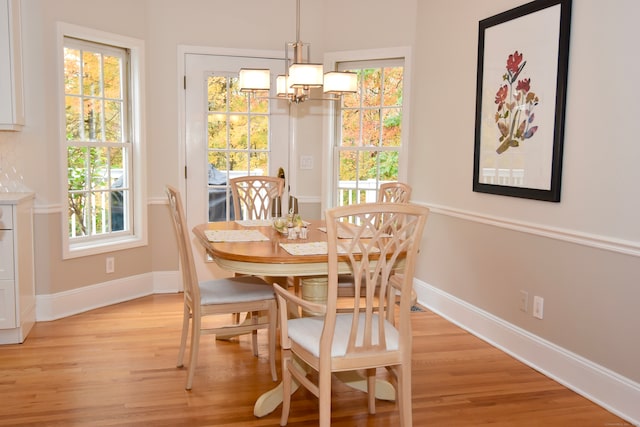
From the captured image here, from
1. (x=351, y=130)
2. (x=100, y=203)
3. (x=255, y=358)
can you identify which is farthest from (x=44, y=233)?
(x=351, y=130)

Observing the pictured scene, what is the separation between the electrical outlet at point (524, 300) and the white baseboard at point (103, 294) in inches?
114

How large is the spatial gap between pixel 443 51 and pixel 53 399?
11.5 ft

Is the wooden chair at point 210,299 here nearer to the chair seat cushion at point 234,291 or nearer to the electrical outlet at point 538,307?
the chair seat cushion at point 234,291

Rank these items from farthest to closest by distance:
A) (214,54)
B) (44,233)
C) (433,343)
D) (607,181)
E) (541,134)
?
(214,54)
(44,233)
(433,343)
(541,134)
(607,181)

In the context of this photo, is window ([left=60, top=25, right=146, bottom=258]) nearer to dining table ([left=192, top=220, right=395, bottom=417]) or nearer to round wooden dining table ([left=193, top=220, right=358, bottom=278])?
dining table ([left=192, top=220, right=395, bottom=417])

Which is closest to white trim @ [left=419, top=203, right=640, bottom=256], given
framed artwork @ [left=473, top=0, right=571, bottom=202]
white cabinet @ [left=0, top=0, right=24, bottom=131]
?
framed artwork @ [left=473, top=0, right=571, bottom=202]

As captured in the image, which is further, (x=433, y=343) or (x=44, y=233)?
(x=44, y=233)

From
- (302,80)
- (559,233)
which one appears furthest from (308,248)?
(559,233)

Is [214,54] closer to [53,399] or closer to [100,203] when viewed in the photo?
[100,203]

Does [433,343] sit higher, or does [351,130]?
[351,130]

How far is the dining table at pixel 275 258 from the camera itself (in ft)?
8.73

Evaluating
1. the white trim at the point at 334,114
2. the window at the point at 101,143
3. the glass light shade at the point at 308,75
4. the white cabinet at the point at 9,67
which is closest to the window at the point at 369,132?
the white trim at the point at 334,114

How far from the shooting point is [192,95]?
16.6ft

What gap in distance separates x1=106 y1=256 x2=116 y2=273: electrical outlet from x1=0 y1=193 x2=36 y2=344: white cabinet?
860 millimetres
